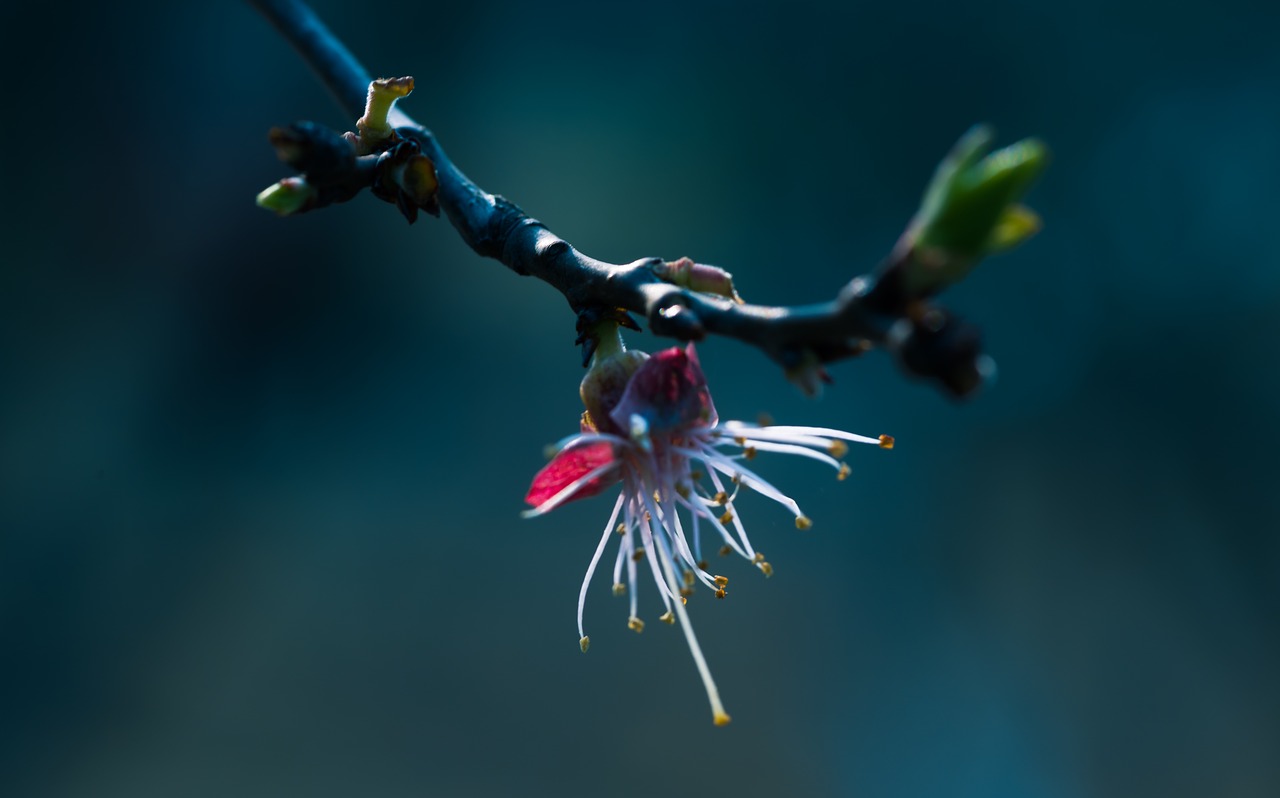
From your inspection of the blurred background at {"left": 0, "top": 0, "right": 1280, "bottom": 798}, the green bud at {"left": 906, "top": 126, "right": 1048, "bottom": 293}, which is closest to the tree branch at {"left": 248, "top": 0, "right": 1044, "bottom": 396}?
the green bud at {"left": 906, "top": 126, "right": 1048, "bottom": 293}

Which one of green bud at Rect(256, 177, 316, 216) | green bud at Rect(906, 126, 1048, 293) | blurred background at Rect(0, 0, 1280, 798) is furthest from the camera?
blurred background at Rect(0, 0, 1280, 798)

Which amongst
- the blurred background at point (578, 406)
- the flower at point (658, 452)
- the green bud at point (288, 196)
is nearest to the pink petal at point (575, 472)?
the flower at point (658, 452)

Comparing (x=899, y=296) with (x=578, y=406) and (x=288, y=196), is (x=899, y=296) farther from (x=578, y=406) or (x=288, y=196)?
(x=578, y=406)

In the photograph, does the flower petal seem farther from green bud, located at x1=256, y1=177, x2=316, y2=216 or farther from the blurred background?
the blurred background

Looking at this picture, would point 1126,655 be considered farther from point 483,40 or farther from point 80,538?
point 80,538

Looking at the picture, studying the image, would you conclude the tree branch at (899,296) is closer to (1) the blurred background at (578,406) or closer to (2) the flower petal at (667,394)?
(2) the flower petal at (667,394)

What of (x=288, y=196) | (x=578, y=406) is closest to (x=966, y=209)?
(x=288, y=196)

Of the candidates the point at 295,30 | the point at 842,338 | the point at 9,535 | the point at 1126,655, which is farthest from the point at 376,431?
the point at 842,338
